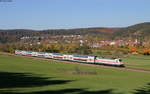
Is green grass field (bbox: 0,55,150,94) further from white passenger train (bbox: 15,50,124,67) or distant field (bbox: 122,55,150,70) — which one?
distant field (bbox: 122,55,150,70)

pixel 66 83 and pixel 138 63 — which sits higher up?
pixel 66 83

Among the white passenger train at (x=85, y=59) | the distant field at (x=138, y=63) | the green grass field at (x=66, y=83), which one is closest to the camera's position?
the green grass field at (x=66, y=83)

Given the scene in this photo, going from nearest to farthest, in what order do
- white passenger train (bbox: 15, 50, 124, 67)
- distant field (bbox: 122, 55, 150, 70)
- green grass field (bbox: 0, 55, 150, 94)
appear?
green grass field (bbox: 0, 55, 150, 94) → white passenger train (bbox: 15, 50, 124, 67) → distant field (bbox: 122, 55, 150, 70)

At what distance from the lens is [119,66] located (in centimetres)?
7356

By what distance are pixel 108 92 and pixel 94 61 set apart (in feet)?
169

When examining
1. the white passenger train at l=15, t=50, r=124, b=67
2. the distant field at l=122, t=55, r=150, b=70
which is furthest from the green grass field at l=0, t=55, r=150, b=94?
the distant field at l=122, t=55, r=150, b=70

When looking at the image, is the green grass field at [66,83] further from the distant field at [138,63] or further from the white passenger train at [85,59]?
the distant field at [138,63]

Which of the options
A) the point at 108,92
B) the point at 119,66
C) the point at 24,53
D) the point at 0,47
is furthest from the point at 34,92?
the point at 0,47

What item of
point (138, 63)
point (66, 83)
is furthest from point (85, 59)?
point (66, 83)

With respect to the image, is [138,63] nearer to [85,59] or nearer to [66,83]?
[85,59]

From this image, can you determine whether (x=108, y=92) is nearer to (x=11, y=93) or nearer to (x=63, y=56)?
(x=11, y=93)

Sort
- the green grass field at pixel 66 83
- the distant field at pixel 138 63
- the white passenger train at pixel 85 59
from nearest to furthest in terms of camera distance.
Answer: the green grass field at pixel 66 83 < the white passenger train at pixel 85 59 < the distant field at pixel 138 63

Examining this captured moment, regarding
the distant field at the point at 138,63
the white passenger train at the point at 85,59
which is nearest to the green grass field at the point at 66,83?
the white passenger train at the point at 85,59

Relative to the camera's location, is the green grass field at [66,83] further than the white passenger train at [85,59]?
No
